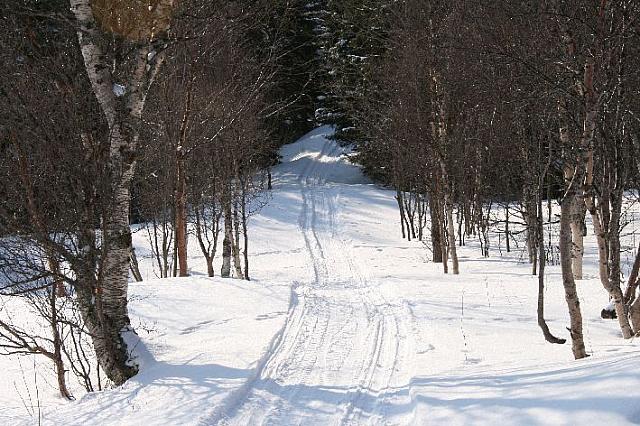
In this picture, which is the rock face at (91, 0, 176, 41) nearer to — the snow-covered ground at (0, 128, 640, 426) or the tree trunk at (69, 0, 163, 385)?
the tree trunk at (69, 0, 163, 385)

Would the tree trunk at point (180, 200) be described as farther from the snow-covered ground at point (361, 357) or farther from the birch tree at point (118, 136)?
the birch tree at point (118, 136)

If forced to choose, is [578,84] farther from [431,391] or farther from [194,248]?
[194,248]

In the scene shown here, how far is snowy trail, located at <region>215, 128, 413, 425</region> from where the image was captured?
5227mm

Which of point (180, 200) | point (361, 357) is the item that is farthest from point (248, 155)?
point (361, 357)

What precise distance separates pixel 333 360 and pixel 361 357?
38cm

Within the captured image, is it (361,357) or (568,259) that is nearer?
(568,259)

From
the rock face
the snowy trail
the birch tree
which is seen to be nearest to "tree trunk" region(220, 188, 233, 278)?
the snowy trail

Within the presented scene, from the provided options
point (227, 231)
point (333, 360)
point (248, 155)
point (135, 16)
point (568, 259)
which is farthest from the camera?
point (248, 155)

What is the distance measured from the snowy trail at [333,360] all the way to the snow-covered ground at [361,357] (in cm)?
3

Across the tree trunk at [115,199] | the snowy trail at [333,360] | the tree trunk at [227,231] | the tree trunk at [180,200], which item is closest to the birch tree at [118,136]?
the tree trunk at [115,199]

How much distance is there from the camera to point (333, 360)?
22.9ft

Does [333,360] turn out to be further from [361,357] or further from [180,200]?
[180,200]

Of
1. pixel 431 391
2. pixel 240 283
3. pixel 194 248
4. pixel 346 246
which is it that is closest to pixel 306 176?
pixel 194 248

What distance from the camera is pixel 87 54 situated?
6.39m
